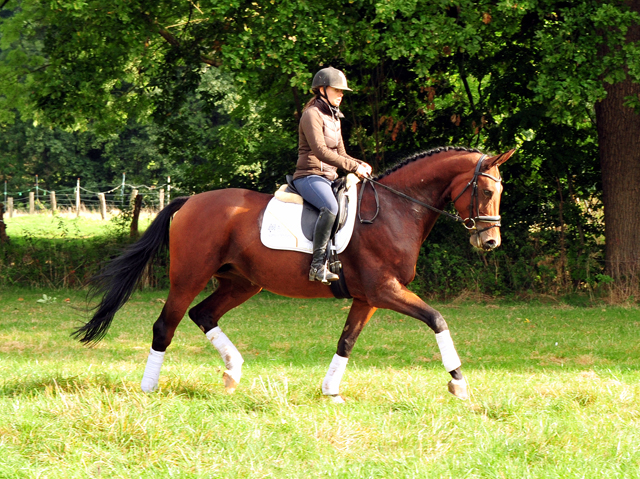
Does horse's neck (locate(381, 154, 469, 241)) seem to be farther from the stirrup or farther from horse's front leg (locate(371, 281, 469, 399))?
the stirrup

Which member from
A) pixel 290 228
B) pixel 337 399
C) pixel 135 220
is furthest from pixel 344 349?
pixel 135 220

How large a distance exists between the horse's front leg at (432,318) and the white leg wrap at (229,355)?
1.51m

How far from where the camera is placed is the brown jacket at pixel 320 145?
671cm

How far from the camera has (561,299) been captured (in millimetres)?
15227

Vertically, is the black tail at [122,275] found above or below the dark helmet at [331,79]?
below

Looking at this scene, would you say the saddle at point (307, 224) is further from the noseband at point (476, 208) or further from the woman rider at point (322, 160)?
the noseband at point (476, 208)

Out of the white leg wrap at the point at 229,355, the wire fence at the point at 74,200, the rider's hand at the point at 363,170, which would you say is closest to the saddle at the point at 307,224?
the rider's hand at the point at 363,170

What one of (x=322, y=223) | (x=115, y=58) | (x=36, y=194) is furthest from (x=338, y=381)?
(x=36, y=194)

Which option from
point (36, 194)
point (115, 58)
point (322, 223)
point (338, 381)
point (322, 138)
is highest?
point (115, 58)

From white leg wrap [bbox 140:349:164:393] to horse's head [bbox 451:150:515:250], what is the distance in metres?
3.13

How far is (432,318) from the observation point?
6488mm

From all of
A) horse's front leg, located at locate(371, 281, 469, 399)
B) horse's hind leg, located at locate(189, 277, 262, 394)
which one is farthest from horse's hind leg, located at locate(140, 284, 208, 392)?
horse's front leg, located at locate(371, 281, 469, 399)

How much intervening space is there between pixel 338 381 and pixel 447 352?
41.0 inches

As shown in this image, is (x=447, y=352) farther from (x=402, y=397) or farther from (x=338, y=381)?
(x=338, y=381)
